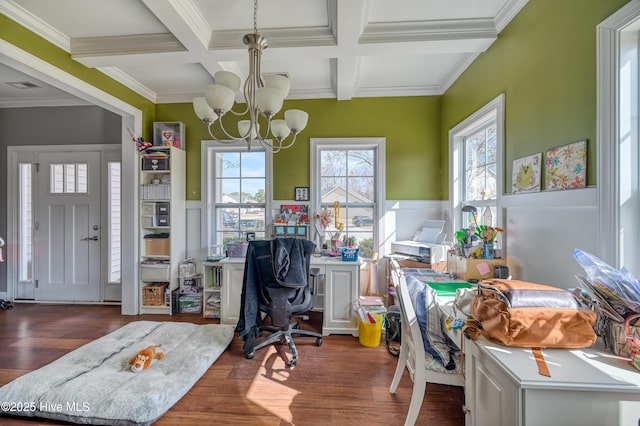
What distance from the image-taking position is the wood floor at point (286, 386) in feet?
5.36

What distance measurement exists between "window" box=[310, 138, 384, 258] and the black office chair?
44.9 inches

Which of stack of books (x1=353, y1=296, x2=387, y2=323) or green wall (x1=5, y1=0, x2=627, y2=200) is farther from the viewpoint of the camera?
stack of books (x1=353, y1=296, x2=387, y2=323)

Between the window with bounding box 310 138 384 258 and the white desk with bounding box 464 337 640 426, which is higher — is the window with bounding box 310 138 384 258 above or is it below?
above

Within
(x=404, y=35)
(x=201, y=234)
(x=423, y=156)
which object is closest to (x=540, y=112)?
(x=404, y=35)

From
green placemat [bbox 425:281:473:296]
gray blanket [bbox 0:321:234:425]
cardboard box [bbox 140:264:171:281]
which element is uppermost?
green placemat [bbox 425:281:473:296]

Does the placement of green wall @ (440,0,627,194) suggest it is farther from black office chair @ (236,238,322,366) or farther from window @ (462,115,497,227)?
black office chair @ (236,238,322,366)

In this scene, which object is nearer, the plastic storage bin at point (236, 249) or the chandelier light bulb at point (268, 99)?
the chandelier light bulb at point (268, 99)

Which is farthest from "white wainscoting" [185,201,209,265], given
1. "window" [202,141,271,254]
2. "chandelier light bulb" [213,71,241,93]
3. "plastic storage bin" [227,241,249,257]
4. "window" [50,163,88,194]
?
"chandelier light bulb" [213,71,241,93]

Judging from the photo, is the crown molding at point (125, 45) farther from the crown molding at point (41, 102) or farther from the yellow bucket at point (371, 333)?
the yellow bucket at point (371, 333)

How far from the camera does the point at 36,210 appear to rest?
357 cm

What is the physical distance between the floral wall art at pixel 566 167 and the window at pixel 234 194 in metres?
2.75

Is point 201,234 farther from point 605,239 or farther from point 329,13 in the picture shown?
point 605,239

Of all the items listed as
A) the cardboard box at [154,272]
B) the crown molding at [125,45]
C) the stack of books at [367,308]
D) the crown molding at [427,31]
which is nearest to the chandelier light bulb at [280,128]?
the crown molding at [427,31]

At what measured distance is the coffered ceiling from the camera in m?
1.94
